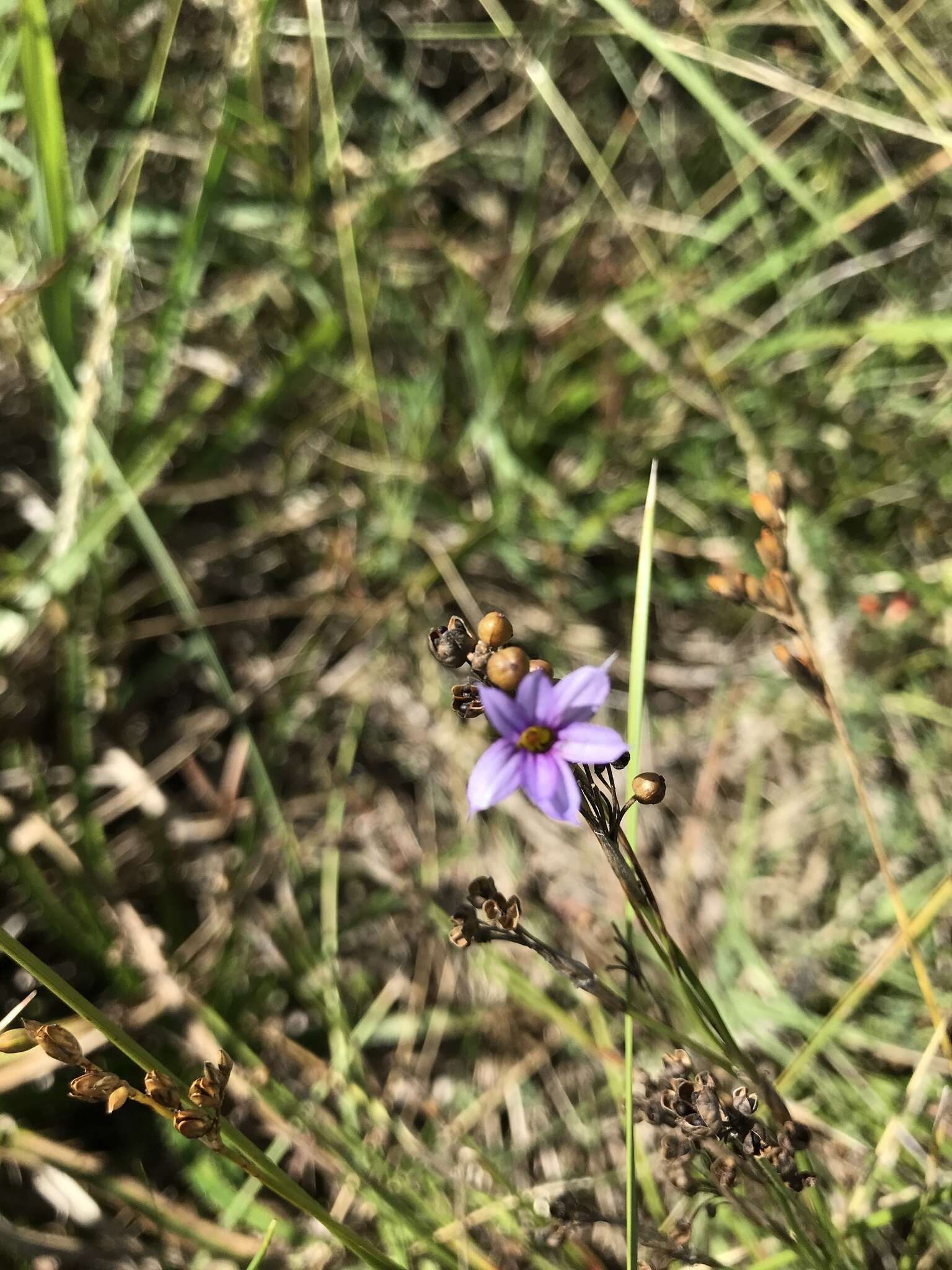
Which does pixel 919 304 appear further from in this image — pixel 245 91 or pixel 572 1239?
pixel 572 1239

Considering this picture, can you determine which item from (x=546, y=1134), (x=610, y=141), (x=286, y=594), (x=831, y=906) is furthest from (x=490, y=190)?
(x=546, y=1134)

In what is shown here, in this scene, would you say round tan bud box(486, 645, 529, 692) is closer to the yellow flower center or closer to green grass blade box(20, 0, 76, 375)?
the yellow flower center

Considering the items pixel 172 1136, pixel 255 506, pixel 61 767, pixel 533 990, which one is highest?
pixel 255 506

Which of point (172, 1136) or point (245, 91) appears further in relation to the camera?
point (245, 91)

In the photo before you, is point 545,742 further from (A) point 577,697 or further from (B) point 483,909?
(B) point 483,909

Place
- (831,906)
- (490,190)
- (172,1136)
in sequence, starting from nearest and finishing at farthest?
(172,1136)
(831,906)
(490,190)

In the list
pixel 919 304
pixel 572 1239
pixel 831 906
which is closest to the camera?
pixel 572 1239

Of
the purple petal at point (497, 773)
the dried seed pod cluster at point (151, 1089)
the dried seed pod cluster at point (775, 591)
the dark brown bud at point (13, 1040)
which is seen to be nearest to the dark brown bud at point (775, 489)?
the dried seed pod cluster at point (775, 591)
